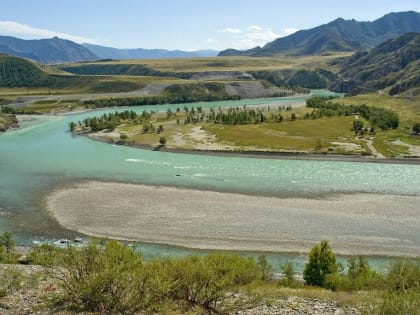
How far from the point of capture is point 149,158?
312 feet

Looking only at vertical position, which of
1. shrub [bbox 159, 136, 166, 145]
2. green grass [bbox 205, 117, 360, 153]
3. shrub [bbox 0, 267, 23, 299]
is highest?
green grass [bbox 205, 117, 360, 153]

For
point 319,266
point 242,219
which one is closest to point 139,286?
point 319,266

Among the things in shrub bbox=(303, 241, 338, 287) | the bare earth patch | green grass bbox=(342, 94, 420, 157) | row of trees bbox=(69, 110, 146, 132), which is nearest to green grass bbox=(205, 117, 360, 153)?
green grass bbox=(342, 94, 420, 157)

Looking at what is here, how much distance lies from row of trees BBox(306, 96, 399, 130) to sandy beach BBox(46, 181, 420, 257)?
64.0 metres

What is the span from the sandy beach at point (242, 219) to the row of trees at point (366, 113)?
6402 centimetres

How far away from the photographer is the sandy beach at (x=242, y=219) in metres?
47.6

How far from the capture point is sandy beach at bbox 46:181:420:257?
47.6m

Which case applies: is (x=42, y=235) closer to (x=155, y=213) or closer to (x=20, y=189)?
(x=155, y=213)

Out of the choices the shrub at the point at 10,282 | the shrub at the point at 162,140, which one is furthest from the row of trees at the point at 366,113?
the shrub at the point at 10,282

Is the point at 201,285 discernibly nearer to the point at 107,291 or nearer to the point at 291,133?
the point at 107,291

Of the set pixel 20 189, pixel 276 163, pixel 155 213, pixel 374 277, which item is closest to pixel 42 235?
pixel 155 213

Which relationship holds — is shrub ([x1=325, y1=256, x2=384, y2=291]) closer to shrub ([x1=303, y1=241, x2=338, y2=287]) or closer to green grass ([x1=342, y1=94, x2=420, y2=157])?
shrub ([x1=303, y1=241, x2=338, y2=287])

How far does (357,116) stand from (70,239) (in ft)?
408

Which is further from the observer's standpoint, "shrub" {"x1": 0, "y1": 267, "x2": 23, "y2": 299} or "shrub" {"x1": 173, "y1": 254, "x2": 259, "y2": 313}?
"shrub" {"x1": 0, "y1": 267, "x2": 23, "y2": 299}
